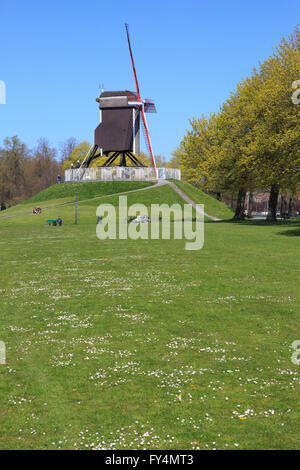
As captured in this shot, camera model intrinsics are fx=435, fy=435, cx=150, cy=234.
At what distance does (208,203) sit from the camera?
84.5 metres

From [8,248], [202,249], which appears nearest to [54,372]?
[202,249]

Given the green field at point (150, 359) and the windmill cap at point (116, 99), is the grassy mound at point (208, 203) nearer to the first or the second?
the windmill cap at point (116, 99)

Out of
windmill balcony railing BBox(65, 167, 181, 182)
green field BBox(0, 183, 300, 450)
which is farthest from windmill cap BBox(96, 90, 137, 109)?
green field BBox(0, 183, 300, 450)

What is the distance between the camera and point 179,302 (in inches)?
574

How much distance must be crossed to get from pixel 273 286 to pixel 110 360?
9491mm

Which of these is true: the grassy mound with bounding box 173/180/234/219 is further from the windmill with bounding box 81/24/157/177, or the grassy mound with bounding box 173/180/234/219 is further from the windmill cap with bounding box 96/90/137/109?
the windmill cap with bounding box 96/90/137/109

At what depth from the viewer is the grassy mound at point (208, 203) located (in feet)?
258

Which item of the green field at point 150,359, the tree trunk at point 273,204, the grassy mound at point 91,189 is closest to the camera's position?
the green field at point 150,359

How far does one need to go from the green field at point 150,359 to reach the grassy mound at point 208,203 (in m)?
58.1

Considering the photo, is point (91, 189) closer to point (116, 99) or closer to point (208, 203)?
point (116, 99)

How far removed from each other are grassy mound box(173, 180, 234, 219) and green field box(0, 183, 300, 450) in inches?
2288

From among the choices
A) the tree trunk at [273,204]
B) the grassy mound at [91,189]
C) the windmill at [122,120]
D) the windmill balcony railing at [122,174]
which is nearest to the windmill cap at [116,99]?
the windmill at [122,120]

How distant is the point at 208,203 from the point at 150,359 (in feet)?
251

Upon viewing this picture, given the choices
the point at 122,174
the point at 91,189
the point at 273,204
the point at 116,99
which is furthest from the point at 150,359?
the point at 116,99
